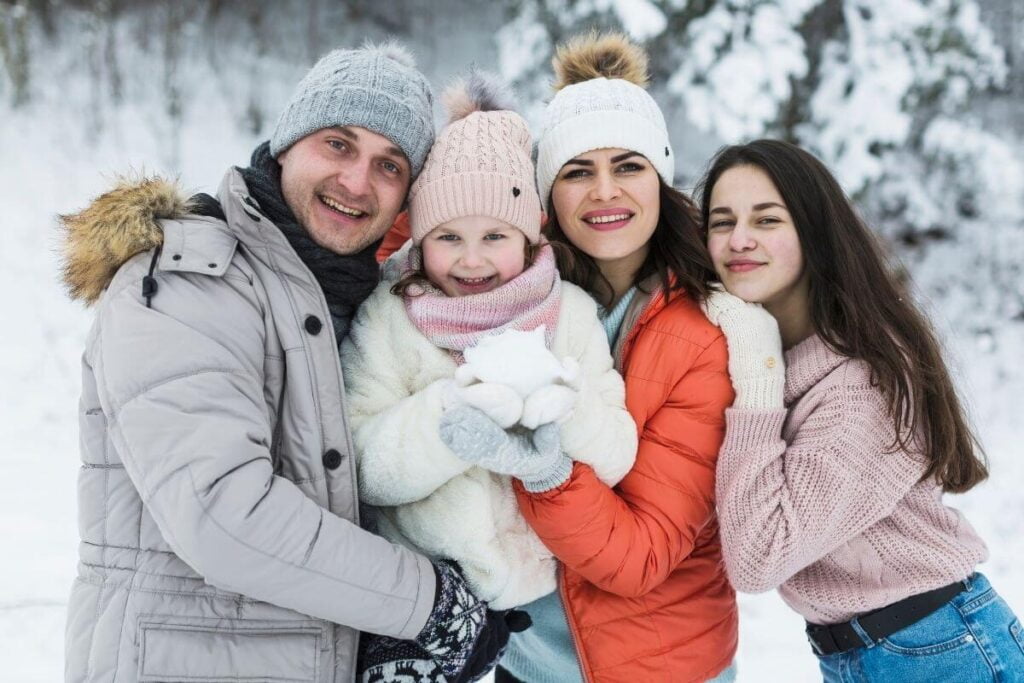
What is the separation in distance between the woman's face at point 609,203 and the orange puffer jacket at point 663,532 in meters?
0.32

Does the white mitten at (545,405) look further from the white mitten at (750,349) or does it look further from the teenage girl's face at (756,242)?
the teenage girl's face at (756,242)

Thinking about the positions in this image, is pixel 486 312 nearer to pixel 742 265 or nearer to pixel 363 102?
pixel 363 102

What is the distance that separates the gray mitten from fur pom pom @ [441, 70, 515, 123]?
1.09 m

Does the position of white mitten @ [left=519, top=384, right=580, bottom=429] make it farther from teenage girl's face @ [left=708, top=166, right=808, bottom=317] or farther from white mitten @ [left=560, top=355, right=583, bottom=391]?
teenage girl's face @ [left=708, top=166, right=808, bottom=317]

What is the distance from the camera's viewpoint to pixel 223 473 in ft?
5.37

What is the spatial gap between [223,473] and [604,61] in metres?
1.94

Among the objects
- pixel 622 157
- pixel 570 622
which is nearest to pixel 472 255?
pixel 622 157

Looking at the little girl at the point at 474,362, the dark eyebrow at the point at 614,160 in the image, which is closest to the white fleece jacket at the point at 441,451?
the little girl at the point at 474,362

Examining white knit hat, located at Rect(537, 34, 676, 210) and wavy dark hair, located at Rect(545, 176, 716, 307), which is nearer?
wavy dark hair, located at Rect(545, 176, 716, 307)

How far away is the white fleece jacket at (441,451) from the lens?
195cm

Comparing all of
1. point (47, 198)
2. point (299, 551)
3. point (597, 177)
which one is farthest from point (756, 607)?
point (47, 198)

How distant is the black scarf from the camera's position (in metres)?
2.04

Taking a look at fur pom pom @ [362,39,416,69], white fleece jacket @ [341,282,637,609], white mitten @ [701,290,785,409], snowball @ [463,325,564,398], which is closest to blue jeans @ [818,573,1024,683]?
white mitten @ [701,290,785,409]

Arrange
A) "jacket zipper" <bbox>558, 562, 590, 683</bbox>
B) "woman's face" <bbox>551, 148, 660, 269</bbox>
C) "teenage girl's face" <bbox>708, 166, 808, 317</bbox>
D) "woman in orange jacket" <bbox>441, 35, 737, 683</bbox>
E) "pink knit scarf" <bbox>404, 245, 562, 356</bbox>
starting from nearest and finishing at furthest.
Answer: "woman in orange jacket" <bbox>441, 35, 737, 683</bbox> → "pink knit scarf" <bbox>404, 245, 562, 356</bbox> → "jacket zipper" <bbox>558, 562, 590, 683</bbox> → "teenage girl's face" <bbox>708, 166, 808, 317</bbox> → "woman's face" <bbox>551, 148, 660, 269</bbox>
